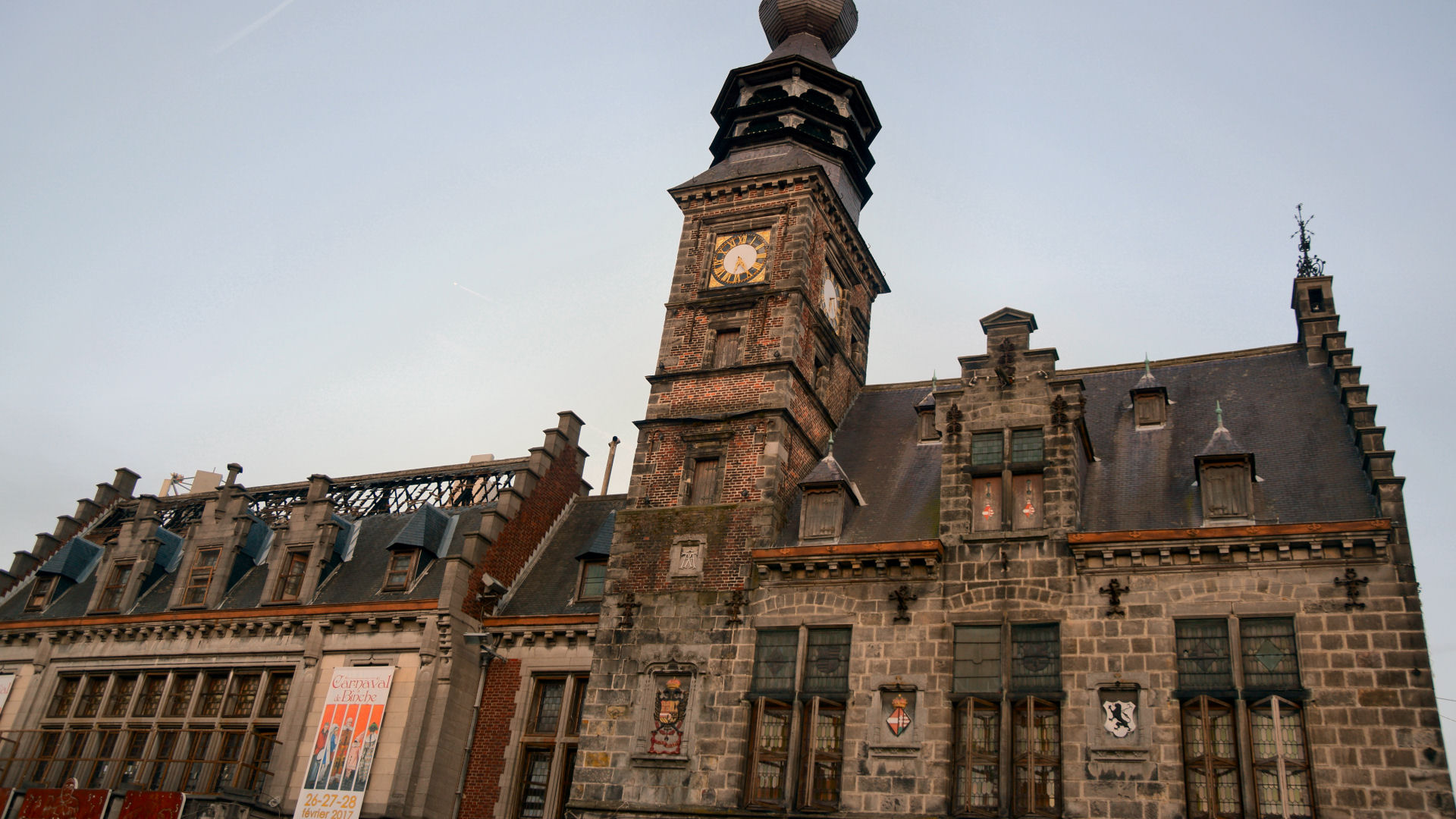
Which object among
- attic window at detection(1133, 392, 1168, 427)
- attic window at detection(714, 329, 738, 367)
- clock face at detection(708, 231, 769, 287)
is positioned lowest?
attic window at detection(1133, 392, 1168, 427)

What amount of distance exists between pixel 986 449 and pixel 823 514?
3.97 metres

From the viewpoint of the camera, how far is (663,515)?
2806 centimetres

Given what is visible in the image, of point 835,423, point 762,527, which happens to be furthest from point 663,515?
point 835,423

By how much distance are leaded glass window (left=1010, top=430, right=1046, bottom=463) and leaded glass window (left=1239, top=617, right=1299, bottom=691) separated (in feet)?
17.7

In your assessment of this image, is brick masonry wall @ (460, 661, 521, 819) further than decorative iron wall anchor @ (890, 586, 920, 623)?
Yes

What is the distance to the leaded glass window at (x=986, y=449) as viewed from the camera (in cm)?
2572

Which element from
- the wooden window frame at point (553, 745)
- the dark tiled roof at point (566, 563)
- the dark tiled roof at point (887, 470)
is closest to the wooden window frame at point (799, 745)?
the dark tiled roof at point (887, 470)

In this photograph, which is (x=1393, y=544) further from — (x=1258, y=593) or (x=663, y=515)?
(x=663, y=515)

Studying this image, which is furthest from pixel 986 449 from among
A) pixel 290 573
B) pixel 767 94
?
pixel 290 573

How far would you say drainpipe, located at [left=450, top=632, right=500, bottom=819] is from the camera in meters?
28.7

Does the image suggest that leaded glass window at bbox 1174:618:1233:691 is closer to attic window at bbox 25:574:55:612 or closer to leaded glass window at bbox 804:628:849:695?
leaded glass window at bbox 804:628:849:695

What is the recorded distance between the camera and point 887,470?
29.2 m

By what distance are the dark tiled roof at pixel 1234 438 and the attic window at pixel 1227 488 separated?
34cm

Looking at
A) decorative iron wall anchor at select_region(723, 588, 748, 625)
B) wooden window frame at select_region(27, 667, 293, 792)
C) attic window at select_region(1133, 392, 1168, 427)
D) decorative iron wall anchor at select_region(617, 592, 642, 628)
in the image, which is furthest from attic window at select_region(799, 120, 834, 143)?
wooden window frame at select_region(27, 667, 293, 792)
